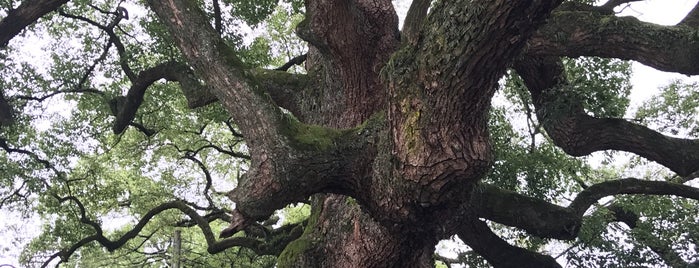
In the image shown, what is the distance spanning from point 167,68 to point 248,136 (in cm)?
379

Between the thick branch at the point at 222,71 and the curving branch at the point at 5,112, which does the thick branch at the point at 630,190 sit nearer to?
the thick branch at the point at 222,71

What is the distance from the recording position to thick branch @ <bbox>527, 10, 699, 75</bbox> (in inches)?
211

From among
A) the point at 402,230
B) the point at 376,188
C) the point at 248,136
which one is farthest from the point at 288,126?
the point at 402,230

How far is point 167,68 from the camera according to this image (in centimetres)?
752

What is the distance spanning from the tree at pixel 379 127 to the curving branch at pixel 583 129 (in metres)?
0.02

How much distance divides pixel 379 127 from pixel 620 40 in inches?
115

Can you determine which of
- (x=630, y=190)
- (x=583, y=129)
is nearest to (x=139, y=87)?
(x=583, y=129)

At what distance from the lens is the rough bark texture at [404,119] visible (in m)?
3.41

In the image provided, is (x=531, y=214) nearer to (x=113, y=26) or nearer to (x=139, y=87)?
A: (x=139, y=87)

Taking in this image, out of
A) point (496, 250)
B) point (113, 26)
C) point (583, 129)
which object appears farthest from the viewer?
point (113, 26)

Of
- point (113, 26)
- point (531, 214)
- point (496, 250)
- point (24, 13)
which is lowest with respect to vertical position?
point (496, 250)

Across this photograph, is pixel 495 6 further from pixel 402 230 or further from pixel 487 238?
pixel 487 238

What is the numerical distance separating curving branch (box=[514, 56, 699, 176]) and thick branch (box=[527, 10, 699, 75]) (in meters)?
0.65

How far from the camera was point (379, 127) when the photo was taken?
4238 millimetres
